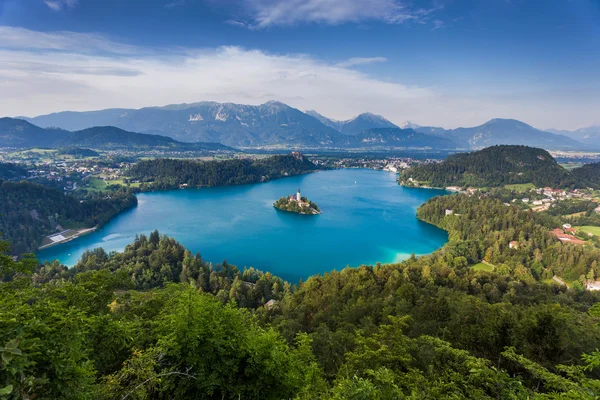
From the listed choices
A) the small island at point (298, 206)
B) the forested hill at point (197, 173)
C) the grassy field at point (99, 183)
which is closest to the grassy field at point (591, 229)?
the small island at point (298, 206)

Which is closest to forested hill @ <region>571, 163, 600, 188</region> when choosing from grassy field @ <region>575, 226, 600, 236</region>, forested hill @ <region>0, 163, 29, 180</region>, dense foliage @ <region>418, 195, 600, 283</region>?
grassy field @ <region>575, 226, 600, 236</region>

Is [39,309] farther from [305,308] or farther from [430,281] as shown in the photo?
[430,281]

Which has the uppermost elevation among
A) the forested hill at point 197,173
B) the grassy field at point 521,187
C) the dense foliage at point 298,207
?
the forested hill at point 197,173

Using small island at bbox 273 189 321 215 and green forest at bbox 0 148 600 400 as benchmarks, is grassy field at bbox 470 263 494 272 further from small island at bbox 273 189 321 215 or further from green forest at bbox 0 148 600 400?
small island at bbox 273 189 321 215

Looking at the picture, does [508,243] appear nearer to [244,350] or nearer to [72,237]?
[244,350]

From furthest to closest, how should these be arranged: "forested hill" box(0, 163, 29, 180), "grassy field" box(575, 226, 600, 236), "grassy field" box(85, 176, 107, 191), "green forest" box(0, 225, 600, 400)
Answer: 1. "grassy field" box(85, 176, 107, 191)
2. "forested hill" box(0, 163, 29, 180)
3. "grassy field" box(575, 226, 600, 236)
4. "green forest" box(0, 225, 600, 400)

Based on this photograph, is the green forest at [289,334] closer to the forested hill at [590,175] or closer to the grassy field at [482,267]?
the grassy field at [482,267]
